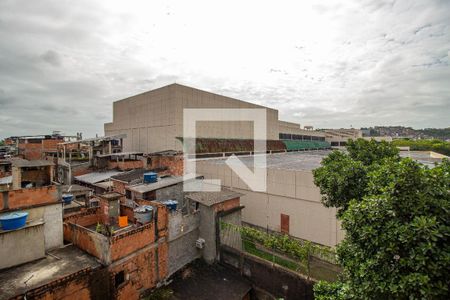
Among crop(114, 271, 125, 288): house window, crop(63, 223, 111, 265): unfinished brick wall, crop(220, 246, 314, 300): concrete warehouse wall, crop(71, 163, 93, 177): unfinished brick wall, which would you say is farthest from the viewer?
crop(71, 163, 93, 177): unfinished brick wall

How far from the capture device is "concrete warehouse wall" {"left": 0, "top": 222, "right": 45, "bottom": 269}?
25.8 feet

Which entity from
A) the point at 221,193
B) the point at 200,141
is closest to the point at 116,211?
the point at 221,193

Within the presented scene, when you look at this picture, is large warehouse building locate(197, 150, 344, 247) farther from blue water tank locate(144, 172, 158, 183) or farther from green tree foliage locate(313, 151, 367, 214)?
green tree foliage locate(313, 151, 367, 214)

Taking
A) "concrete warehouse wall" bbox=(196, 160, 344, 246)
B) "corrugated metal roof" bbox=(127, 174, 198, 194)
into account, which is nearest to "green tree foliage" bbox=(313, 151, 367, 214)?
"concrete warehouse wall" bbox=(196, 160, 344, 246)

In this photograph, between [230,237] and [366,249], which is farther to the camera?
[230,237]

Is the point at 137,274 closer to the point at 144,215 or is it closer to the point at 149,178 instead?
the point at 144,215

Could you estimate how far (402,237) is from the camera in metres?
3.64

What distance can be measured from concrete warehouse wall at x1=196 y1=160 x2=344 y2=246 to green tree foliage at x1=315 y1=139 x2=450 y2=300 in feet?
30.2

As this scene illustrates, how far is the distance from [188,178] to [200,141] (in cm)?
878

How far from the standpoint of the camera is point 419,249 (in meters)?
3.54

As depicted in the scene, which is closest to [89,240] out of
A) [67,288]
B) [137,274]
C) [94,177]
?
[67,288]

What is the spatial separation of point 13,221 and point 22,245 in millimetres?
988

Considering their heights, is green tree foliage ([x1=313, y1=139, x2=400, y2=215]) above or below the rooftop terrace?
above

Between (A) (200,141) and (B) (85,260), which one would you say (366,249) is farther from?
(A) (200,141)
